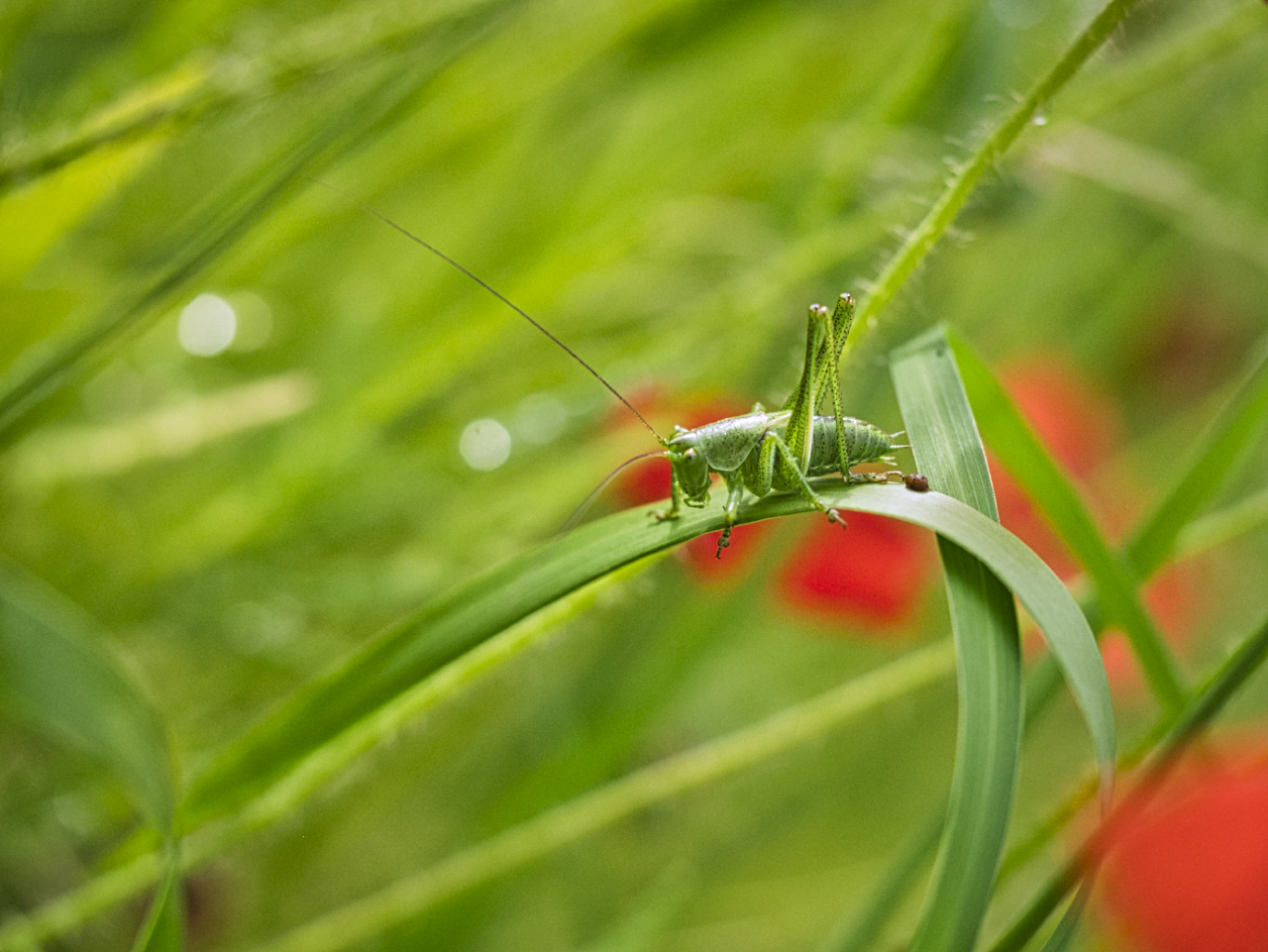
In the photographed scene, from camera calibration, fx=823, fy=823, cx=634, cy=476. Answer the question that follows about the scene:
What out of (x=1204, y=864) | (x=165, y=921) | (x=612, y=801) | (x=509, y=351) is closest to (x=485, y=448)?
(x=509, y=351)

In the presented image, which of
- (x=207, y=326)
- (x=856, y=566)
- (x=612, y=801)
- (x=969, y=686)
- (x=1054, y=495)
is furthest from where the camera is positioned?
(x=207, y=326)

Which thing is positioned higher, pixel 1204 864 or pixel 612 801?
pixel 612 801

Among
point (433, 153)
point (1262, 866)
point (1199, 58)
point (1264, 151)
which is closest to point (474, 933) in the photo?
point (1262, 866)

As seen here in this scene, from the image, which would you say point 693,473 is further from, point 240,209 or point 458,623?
point 240,209

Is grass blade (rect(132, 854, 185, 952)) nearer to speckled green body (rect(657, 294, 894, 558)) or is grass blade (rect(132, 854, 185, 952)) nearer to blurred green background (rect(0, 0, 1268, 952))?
blurred green background (rect(0, 0, 1268, 952))

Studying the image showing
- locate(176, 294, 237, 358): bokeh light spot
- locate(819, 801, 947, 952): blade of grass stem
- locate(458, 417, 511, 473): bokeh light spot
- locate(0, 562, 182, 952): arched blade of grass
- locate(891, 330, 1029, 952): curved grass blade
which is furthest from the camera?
locate(176, 294, 237, 358): bokeh light spot

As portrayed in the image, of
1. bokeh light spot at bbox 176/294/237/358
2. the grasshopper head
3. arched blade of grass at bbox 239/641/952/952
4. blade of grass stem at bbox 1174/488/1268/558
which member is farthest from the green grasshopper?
bokeh light spot at bbox 176/294/237/358
